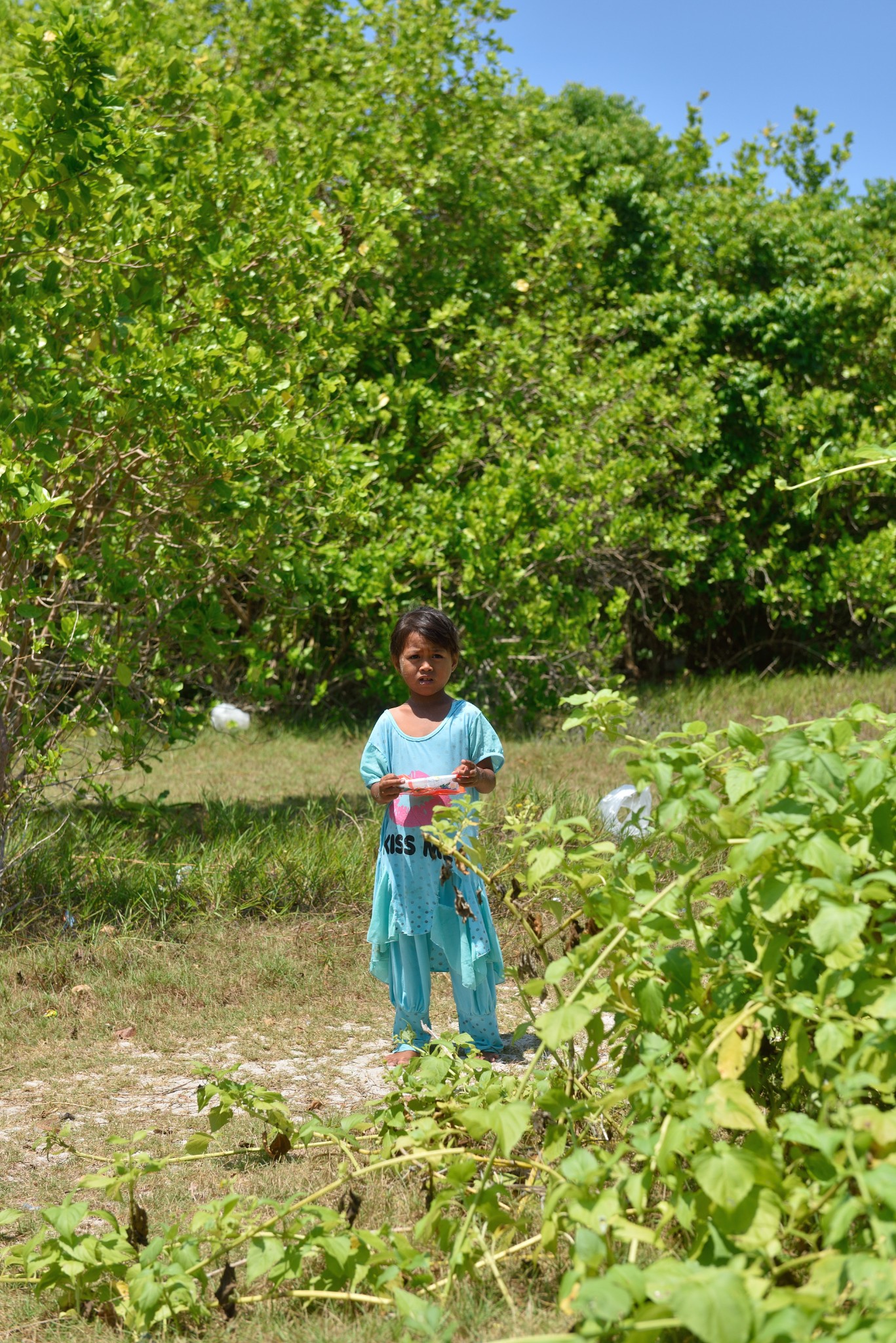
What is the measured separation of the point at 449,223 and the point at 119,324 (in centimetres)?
515

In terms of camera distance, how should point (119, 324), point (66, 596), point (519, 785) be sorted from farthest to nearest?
1. point (519, 785)
2. point (66, 596)
3. point (119, 324)

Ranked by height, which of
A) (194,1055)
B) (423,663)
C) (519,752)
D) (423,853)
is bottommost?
(194,1055)

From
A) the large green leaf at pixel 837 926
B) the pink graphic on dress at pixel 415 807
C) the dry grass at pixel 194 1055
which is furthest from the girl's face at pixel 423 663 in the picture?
the large green leaf at pixel 837 926

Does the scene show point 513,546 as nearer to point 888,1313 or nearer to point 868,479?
point 868,479

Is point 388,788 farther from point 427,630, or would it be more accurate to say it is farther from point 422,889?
point 427,630

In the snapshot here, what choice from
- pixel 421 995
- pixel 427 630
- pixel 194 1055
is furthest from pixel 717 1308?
pixel 194 1055

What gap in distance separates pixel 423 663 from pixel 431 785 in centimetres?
37

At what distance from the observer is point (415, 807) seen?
3721 mm

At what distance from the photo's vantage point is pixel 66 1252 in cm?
230

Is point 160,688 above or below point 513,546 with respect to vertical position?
below

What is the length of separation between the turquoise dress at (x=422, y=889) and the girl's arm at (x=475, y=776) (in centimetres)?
7

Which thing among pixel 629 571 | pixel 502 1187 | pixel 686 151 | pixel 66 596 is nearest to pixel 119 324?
pixel 66 596

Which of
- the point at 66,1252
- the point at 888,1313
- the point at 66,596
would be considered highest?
the point at 66,596

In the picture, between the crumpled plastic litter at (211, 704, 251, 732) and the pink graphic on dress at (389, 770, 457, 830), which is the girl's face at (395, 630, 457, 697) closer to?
the pink graphic on dress at (389, 770, 457, 830)
